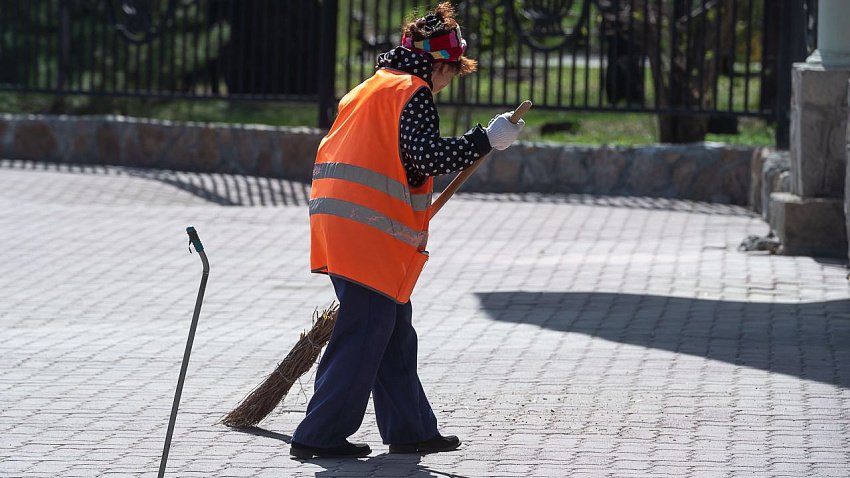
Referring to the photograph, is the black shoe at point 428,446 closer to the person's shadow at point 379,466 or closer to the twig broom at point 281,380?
the person's shadow at point 379,466

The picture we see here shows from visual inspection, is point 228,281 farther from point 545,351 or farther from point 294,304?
point 545,351

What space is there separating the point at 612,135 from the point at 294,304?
918 centimetres

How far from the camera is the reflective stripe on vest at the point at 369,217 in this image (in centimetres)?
482

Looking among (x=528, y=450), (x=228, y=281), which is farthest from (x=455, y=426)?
(x=228, y=281)

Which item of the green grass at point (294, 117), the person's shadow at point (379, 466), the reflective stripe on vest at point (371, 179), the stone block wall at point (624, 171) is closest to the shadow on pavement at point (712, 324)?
the person's shadow at point (379, 466)

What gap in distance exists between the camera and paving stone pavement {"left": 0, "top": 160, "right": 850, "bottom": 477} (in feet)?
16.7

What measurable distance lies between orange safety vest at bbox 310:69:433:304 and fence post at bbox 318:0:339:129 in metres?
7.81

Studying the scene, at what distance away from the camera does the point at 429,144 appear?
4.71 m

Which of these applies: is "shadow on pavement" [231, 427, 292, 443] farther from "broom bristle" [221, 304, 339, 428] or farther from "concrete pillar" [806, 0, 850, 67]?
"concrete pillar" [806, 0, 850, 67]

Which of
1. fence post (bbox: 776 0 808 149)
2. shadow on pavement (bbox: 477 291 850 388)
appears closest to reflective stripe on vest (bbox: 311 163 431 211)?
shadow on pavement (bbox: 477 291 850 388)

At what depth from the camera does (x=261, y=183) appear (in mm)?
12633

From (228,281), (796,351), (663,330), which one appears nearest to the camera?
(796,351)

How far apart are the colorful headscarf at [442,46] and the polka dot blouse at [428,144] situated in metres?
0.08

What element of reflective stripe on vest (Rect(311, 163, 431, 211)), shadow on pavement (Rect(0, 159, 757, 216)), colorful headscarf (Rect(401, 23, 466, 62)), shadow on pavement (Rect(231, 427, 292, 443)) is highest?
colorful headscarf (Rect(401, 23, 466, 62))
